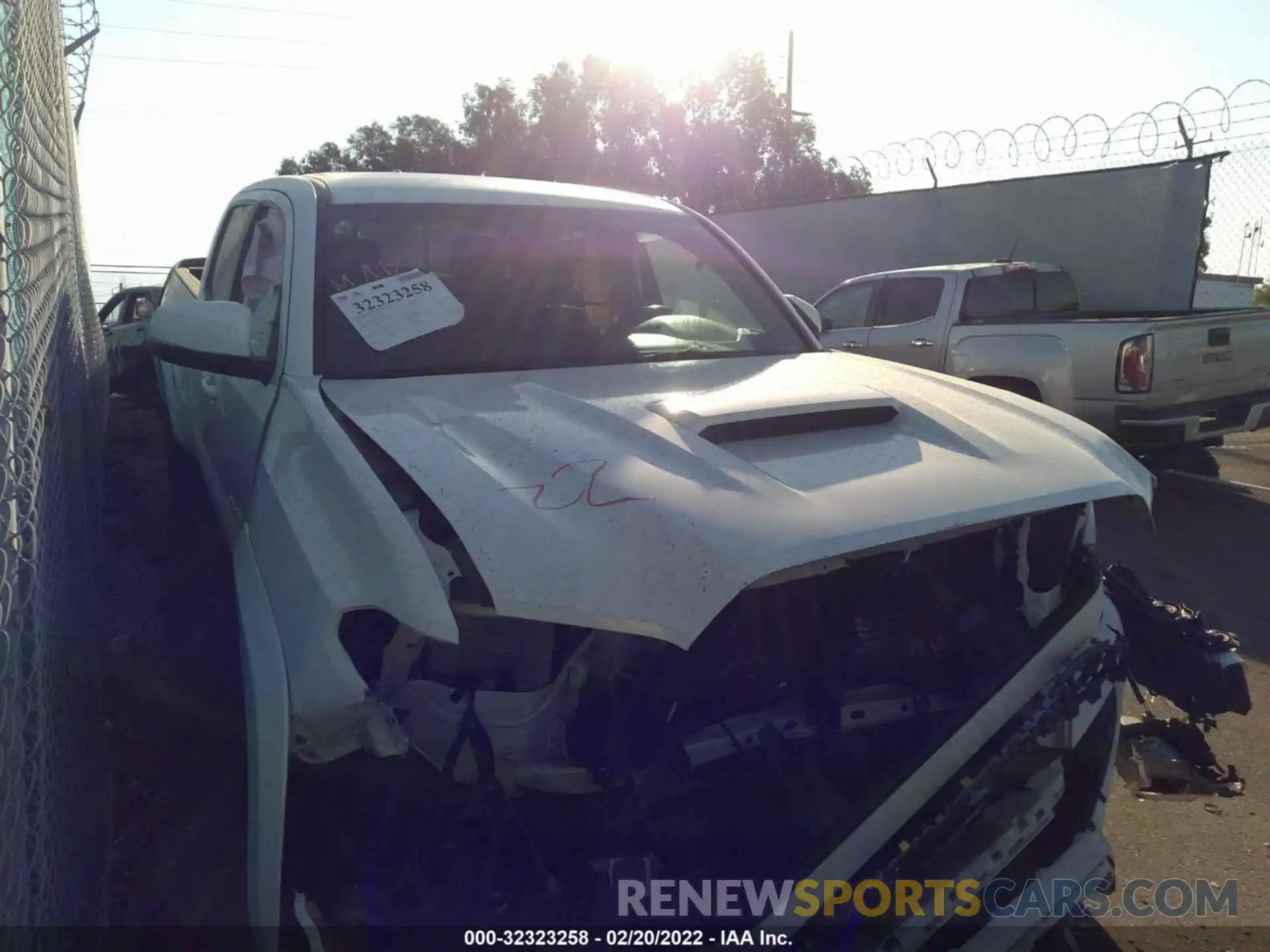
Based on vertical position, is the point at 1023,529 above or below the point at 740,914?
above

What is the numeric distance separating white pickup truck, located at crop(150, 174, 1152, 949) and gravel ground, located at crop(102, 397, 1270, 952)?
63cm

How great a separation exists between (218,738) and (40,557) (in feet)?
5.47

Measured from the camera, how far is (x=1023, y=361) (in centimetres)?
758

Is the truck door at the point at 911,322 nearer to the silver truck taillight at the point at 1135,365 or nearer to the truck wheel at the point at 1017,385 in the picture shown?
the truck wheel at the point at 1017,385

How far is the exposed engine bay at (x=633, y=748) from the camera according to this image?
196 cm

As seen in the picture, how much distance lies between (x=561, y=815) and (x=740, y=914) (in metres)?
0.41

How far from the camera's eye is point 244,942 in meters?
2.66

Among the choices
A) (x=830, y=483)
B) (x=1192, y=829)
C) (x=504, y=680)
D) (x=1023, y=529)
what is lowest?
(x=1192, y=829)

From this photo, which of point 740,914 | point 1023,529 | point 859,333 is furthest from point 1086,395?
point 740,914

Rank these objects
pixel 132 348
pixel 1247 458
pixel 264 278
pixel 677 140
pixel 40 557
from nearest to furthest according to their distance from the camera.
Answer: pixel 40 557, pixel 264 278, pixel 1247 458, pixel 132 348, pixel 677 140

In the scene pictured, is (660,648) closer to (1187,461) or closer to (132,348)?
(1187,461)

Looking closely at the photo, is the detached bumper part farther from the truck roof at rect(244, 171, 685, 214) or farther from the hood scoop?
the truck roof at rect(244, 171, 685, 214)

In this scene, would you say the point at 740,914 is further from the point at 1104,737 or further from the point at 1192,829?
the point at 1192,829
